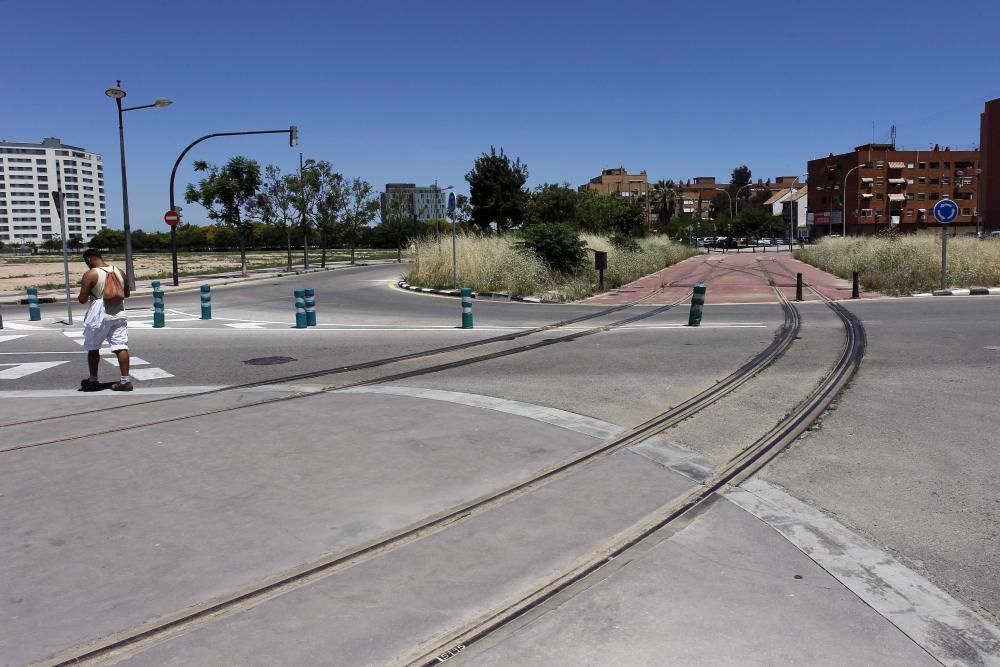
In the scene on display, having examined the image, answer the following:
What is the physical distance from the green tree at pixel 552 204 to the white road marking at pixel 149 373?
148ft

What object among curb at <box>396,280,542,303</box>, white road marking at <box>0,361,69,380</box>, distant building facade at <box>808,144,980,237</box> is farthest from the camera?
distant building facade at <box>808,144,980,237</box>

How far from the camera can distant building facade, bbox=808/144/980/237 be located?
11062cm

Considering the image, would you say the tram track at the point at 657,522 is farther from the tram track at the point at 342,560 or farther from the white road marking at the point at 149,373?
the white road marking at the point at 149,373

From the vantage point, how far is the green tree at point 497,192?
54031mm

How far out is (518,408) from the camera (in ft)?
27.7

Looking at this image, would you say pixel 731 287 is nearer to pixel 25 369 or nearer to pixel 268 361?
pixel 268 361

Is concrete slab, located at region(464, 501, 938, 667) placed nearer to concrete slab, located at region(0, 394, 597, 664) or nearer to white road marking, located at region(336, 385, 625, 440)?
concrete slab, located at region(0, 394, 597, 664)

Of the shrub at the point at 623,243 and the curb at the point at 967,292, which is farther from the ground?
the shrub at the point at 623,243

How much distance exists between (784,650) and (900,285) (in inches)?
906

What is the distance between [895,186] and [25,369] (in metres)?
121

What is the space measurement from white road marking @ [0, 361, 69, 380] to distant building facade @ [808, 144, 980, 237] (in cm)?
11128

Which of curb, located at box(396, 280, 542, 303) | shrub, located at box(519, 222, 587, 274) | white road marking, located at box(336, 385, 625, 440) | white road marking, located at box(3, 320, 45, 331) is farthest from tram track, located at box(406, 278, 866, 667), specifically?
shrub, located at box(519, 222, 587, 274)

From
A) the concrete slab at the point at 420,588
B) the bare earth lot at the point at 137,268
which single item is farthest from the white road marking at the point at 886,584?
the bare earth lot at the point at 137,268

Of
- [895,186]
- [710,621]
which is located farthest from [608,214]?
[895,186]
